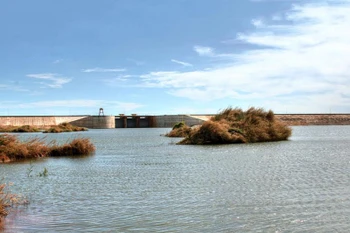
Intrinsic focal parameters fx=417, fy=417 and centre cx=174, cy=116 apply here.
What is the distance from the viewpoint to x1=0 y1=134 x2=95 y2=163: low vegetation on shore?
26.8 meters

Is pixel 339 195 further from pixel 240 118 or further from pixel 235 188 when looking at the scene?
pixel 240 118

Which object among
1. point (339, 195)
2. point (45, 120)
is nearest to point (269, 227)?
point (339, 195)

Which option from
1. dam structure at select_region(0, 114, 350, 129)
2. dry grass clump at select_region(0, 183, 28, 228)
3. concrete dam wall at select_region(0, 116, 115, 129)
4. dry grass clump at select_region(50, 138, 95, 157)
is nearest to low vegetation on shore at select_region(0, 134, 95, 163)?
dry grass clump at select_region(50, 138, 95, 157)

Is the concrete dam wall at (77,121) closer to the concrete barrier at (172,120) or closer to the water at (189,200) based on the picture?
the concrete barrier at (172,120)

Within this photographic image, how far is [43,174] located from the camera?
1870cm

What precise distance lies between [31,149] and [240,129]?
821 inches

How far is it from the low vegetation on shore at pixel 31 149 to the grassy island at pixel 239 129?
12.3 metres

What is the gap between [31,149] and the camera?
28422 millimetres

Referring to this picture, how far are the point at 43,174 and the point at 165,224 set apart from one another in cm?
1090

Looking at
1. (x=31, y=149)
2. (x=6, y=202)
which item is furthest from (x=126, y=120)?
(x=6, y=202)

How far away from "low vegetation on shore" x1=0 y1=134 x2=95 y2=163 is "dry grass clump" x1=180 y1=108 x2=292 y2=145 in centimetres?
1227

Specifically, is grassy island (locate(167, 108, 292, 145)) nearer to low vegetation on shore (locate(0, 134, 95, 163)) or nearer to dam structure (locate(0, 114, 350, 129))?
low vegetation on shore (locate(0, 134, 95, 163))

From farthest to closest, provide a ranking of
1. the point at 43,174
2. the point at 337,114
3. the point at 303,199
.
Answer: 1. the point at 337,114
2. the point at 43,174
3. the point at 303,199

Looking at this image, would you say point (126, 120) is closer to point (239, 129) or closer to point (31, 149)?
point (239, 129)
